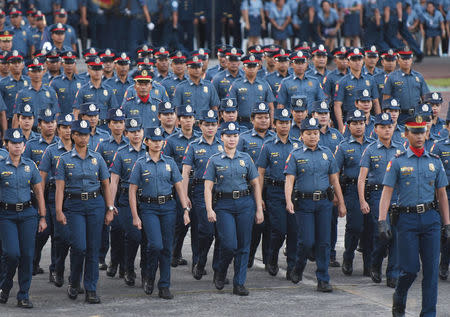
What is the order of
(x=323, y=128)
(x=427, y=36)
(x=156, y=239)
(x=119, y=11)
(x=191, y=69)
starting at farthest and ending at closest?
(x=427, y=36), (x=119, y=11), (x=191, y=69), (x=323, y=128), (x=156, y=239)

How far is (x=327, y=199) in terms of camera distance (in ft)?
43.6

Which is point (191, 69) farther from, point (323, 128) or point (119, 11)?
point (119, 11)


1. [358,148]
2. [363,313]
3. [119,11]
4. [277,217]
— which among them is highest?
[119,11]

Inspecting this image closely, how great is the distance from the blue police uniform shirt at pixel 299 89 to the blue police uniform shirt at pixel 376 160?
3951 mm

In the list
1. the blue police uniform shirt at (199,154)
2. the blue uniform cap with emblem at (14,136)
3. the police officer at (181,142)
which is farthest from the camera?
the police officer at (181,142)

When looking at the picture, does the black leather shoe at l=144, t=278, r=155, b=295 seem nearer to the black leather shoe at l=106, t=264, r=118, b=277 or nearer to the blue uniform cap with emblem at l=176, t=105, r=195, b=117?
→ the black leather shoe at l=106, t=264, r=118, b=277

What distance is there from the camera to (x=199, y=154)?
45.7 feet

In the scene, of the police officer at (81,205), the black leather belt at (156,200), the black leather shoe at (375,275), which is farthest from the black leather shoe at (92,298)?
the black leather shoe at (375,275)

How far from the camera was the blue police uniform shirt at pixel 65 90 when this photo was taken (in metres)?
18.0

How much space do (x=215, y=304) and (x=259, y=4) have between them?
50.6 ft

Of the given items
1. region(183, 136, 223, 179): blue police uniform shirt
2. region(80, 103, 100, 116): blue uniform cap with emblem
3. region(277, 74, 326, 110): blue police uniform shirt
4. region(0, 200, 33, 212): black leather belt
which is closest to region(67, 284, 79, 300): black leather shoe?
region(0, 200, 33, 212): black leather belt

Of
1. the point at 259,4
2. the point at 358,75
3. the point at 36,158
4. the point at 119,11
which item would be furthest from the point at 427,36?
the point at 36,158

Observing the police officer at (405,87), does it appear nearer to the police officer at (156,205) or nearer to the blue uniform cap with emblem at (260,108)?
the blue uniform cap with emblem at (260,108)

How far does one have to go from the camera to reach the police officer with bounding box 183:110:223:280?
1383cm
